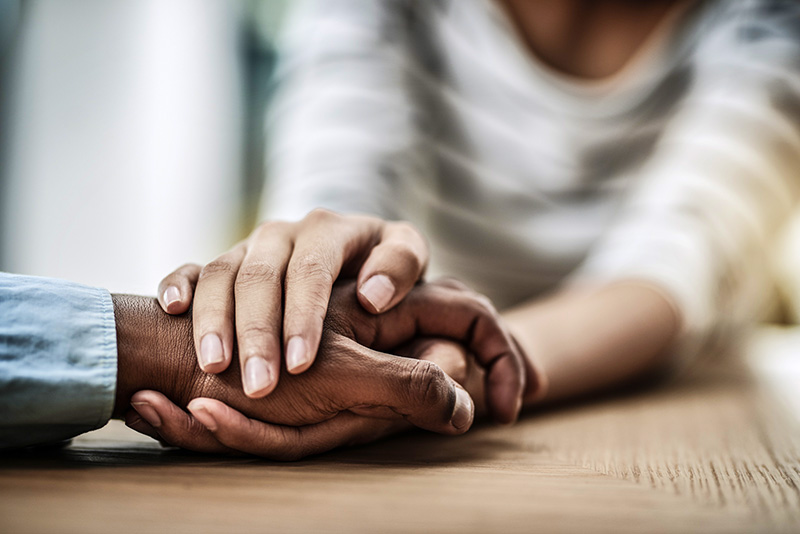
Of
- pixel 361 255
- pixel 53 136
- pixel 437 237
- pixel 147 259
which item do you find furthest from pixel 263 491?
pixel 53 136

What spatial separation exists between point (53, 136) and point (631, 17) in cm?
203

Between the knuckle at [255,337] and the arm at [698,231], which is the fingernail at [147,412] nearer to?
the knuckle at [255,337]

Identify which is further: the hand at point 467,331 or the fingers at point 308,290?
the hand at point 467,331

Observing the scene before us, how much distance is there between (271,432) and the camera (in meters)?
0.37

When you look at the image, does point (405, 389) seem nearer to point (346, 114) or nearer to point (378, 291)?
point (378, 291)

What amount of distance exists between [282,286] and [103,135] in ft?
7.22

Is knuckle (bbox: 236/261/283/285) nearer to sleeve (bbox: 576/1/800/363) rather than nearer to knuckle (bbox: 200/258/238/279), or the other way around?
knuckle (bbox: 200/258/238/279)

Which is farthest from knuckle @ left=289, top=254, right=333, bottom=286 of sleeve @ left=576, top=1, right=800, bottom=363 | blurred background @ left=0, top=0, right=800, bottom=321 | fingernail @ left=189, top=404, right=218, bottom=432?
blurred background @ left=0, top=0, right=800, bottom=321

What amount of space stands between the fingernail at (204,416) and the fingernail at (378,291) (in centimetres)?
13

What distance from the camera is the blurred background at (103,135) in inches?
86.9

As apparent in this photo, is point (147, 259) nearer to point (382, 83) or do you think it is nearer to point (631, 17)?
point (382, 83)

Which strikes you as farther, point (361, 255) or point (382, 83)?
point (382, 83)

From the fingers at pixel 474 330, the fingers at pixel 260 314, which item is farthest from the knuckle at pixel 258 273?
the fingers at pixel 474 330

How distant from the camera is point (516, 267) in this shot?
1.24m
